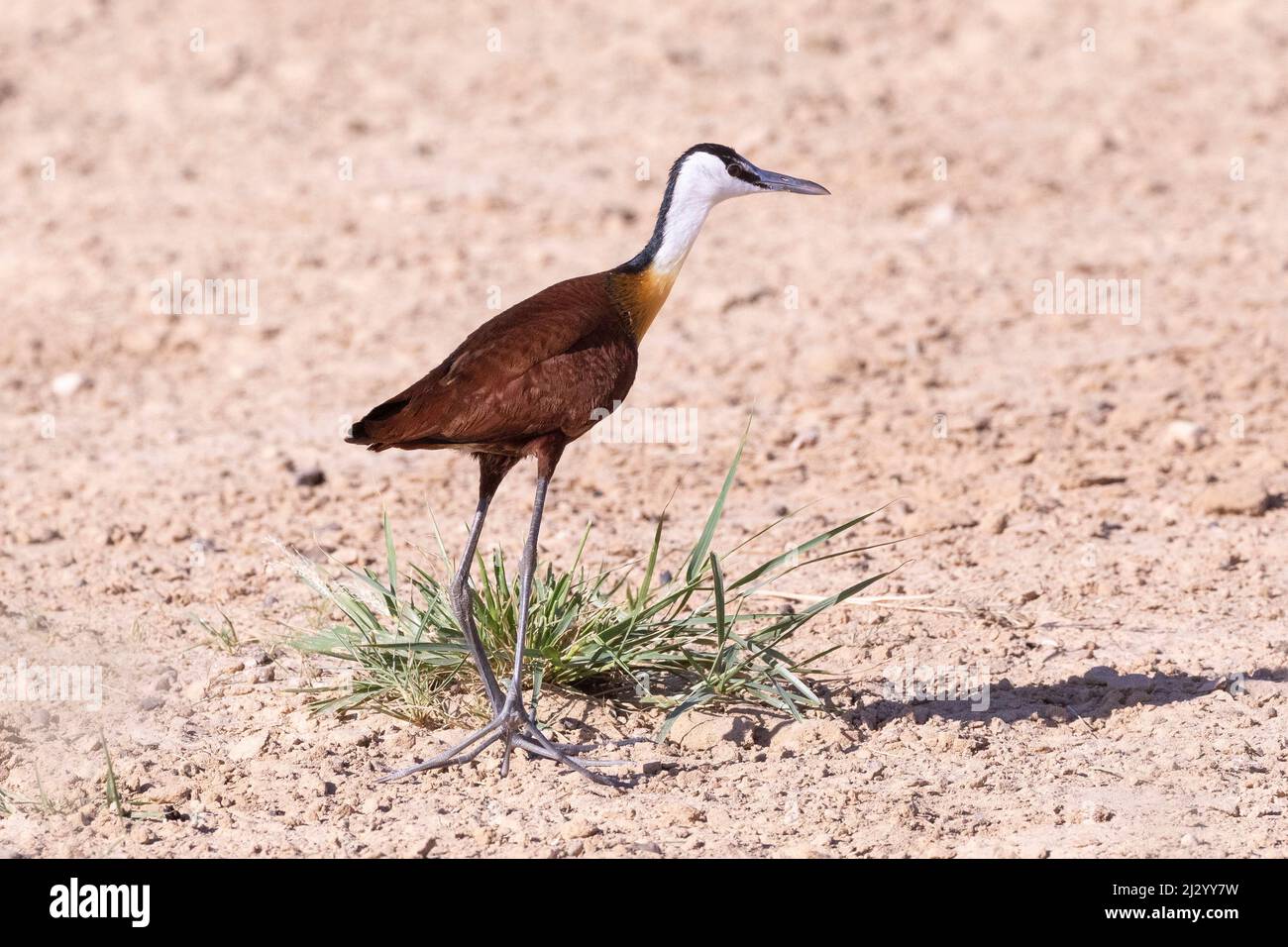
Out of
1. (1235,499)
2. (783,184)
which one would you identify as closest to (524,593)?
(783,184)

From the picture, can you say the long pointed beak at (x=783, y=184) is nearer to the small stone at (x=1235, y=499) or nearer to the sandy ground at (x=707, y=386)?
the sandy ground at (x=707, y=386)

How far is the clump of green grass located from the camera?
5.30 meters

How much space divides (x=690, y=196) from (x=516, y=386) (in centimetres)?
82

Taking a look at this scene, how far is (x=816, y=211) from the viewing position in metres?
10.6

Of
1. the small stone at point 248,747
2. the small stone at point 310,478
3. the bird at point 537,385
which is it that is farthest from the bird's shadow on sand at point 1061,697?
the small stone at point 310,478

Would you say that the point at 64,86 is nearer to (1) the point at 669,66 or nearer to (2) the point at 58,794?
(1) the point at 669,66

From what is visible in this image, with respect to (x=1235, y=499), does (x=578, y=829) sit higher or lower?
lower

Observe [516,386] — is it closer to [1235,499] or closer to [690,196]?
[690,196]

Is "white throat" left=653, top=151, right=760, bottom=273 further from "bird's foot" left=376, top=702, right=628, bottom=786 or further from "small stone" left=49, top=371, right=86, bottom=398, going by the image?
"small stone" left=49, top=371, right=86, bottom=398

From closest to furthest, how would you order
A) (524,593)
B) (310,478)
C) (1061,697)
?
(524,593) → (1061,697) → (310,478)

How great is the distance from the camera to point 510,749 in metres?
5.09

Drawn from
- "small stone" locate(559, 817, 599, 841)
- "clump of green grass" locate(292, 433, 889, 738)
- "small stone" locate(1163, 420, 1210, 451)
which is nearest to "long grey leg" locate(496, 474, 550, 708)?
"clump of green grass" locate(292, 433, 889, 738)

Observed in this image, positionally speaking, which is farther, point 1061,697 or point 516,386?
point 1061,697

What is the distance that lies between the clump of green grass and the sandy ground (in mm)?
117
